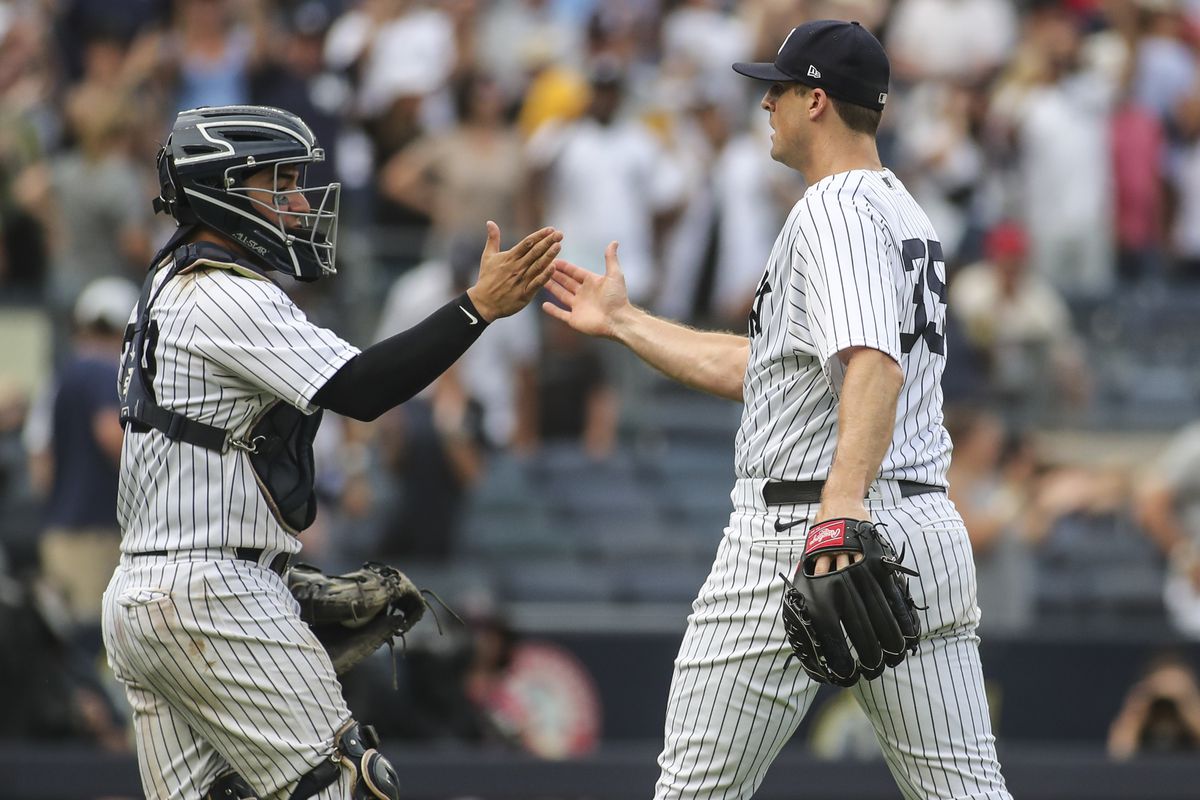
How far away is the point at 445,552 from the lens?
31.1ft

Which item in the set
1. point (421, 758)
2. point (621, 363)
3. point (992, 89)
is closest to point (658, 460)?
point (621, 363)

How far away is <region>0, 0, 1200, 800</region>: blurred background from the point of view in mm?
8406

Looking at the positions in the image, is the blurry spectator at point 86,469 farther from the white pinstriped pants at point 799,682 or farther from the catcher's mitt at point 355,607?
the white pinstriped pants at point 799,682

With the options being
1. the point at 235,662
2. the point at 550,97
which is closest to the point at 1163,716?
the point at 235,662

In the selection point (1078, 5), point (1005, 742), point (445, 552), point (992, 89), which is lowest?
point (1005, 742)

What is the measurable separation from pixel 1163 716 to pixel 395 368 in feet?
17.3

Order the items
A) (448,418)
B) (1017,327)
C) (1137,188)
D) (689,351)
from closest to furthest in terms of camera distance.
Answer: (689,351), (448,418), (1017,327), (1137,188)

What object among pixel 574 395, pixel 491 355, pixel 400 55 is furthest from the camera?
pixel 400 55

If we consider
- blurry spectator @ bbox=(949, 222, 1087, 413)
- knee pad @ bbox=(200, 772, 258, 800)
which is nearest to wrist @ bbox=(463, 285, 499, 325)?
knee pad @ bbox=(200, 772, 258, 800)

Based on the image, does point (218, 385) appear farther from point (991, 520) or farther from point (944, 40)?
point (944, 40)

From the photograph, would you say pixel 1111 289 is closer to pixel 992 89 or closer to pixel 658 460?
pixel 992 89

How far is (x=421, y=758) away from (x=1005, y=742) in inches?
125

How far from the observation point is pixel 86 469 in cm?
889

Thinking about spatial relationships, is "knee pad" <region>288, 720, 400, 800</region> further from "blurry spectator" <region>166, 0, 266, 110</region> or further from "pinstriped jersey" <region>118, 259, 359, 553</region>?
"blurry spectator" <region>166, 0, 266, 110</region>
